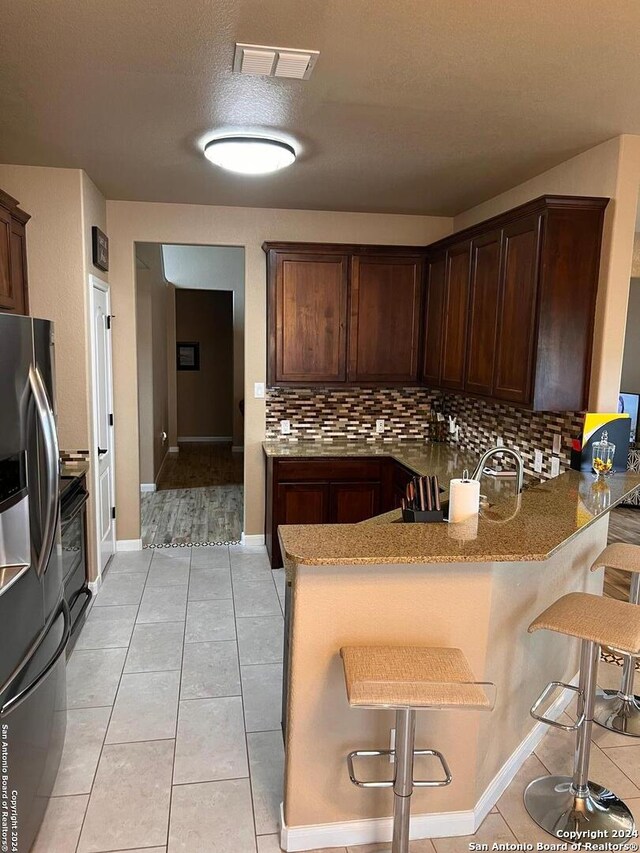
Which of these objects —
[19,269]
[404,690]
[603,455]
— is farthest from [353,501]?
[404,690]

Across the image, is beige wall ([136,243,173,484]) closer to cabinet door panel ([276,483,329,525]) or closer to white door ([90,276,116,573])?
white door ([90,276,116,573])

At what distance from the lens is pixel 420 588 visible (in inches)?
76.3

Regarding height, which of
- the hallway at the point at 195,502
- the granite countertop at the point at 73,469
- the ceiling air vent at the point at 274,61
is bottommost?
the hallway at the point at 195,502

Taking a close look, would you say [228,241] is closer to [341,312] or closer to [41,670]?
[341,312]

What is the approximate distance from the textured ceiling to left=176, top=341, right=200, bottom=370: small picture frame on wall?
21.0 feet

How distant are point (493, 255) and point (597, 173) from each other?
67 centimetres

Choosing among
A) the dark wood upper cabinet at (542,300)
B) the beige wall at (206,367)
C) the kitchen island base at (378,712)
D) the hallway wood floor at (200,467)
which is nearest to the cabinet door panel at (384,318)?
the dark wood upper cabinet at (542,300)

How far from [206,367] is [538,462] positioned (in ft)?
24.1

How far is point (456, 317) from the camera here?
13.1 feet

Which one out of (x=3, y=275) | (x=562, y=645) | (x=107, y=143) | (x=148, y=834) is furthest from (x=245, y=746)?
(x=107, y=143)

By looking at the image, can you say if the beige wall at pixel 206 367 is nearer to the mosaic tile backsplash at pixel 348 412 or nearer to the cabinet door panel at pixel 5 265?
the mosaic tile backsplash at pixel 348 412

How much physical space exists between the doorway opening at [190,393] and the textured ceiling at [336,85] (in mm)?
2882

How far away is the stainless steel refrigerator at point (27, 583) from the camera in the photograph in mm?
1728

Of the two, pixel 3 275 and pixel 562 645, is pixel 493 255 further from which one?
pixel 3 275
